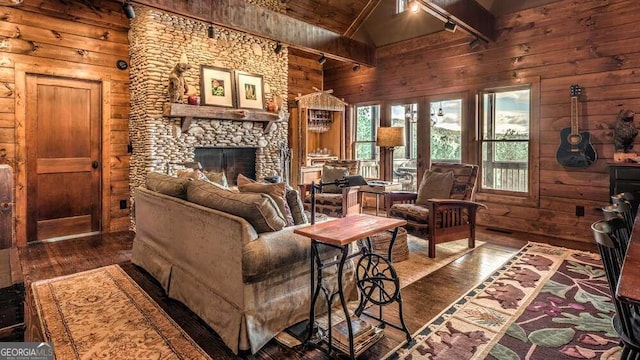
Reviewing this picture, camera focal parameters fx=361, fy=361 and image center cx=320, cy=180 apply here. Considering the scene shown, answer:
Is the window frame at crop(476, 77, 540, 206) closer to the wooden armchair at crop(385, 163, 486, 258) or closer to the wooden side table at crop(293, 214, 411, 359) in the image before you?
the wooden armchair at crop(385, 163, 486, 258)

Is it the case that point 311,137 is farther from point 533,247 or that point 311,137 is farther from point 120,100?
point 533,247

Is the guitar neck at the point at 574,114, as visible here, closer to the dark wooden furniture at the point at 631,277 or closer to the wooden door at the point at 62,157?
the dark wooden furniture at the point at 631,277

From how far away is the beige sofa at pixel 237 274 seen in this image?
209 cm

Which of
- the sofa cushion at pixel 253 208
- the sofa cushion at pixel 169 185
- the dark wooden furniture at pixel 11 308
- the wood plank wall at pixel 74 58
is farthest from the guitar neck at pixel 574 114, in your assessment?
the wood plank wall at pixel 74 58

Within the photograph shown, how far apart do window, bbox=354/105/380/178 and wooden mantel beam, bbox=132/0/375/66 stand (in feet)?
3.09

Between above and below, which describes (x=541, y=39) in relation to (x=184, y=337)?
above

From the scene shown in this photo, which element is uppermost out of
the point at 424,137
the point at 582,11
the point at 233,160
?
the point at 582,11

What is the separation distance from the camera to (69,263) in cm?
372

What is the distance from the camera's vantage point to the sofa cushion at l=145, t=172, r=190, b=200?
2.89 metres

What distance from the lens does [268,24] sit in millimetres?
4859

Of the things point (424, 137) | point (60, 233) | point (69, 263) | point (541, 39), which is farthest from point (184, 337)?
point (541, 39)

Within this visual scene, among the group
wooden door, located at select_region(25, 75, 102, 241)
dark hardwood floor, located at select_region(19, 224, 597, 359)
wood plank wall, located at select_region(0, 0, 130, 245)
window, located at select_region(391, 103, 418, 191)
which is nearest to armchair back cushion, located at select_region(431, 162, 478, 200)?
dark hardwood floor, located at select_region(19, 224, 597, 359)

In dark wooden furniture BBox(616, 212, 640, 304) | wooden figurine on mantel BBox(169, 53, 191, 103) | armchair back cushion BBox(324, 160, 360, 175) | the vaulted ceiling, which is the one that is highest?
the vaulted ceiling

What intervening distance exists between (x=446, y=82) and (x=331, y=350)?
493 cm
